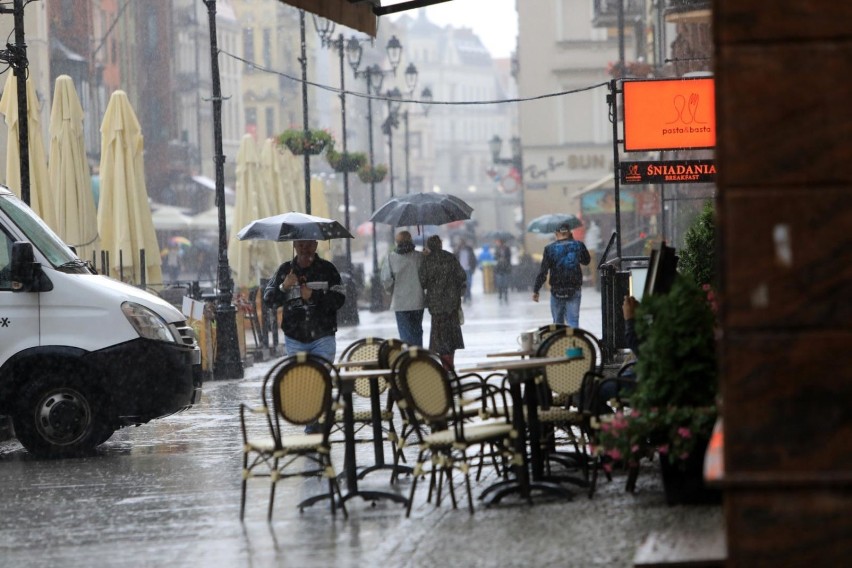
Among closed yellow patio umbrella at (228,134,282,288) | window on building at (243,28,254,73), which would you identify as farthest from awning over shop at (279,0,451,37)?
window on building at (243,28,254,73)

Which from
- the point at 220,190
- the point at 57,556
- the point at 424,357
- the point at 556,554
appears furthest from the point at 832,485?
the point at 220,190

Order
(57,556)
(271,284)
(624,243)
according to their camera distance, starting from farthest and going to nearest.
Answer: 1. (624,243)
2. (271,284)
3. (57,556)

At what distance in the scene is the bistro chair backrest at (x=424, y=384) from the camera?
31.7ft

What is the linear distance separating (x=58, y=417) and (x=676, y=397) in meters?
6.43

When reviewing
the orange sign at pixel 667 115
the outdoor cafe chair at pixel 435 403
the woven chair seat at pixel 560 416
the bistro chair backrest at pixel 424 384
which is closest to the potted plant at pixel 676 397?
the outdoor cafe chair at pixel 435 403

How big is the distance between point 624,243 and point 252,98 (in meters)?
50.9

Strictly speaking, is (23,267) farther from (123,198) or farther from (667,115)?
(123,198)

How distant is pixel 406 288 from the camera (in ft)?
59.8

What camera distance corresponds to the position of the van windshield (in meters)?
13.8

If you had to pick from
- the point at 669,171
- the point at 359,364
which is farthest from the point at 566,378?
the point at 669,171

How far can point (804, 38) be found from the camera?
19.0 feet

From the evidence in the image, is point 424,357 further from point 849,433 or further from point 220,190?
point 220,190

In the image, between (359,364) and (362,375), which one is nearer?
(362,375)

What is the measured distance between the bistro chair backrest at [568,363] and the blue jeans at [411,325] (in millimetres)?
6526
